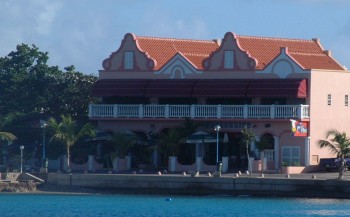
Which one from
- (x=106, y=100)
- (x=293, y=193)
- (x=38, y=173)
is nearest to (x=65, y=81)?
(x=106, y=100)

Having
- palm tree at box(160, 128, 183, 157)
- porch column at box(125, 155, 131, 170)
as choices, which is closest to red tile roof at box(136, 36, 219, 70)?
palm tree at box(160, 128, 183, 157)

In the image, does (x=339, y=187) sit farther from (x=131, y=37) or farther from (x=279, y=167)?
(x=131, y=37)

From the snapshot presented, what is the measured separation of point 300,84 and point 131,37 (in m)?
12.6

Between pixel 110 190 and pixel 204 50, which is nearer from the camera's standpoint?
pixel 110 190

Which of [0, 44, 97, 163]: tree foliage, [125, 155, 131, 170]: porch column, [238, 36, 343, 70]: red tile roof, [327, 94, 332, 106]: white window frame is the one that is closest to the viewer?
[125, 155, 131, 170]: porch column

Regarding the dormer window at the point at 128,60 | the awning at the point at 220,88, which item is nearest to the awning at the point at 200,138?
the awning at the point at 220,88

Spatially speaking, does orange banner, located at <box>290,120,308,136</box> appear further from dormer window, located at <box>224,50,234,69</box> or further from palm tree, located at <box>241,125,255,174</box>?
dormer window, located at <box>224,50,234,69</box>

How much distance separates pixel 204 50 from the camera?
323ft

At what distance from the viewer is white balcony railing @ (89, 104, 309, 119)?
89.3 m

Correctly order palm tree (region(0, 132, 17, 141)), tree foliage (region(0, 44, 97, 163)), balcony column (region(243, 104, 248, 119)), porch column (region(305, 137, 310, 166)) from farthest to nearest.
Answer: tree foliage (region(0, 44, 97, 163)), palm tree (region(0, 132, 17, 141)), balcony column (region(243, 104, 248, 119)), porch column (region(305, 137, 310, 166))

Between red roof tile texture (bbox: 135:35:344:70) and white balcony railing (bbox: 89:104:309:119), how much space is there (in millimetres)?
3397

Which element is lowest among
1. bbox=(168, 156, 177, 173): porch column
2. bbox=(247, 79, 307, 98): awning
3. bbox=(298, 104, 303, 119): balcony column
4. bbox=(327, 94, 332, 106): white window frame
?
bbox=(168, 156, 177, 173): porch column

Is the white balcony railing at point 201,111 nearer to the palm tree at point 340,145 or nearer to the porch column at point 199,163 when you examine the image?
the porch column at point 199,163

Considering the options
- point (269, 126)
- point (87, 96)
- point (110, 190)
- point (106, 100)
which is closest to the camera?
point (110, 190)
